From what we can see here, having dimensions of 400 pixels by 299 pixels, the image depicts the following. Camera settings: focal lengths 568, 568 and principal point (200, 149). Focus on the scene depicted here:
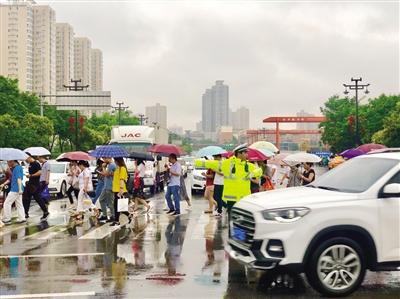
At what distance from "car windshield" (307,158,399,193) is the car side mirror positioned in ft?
0.72

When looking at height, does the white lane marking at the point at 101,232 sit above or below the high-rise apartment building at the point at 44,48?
below

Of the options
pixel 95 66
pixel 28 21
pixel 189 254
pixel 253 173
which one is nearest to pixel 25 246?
pixel 189 254

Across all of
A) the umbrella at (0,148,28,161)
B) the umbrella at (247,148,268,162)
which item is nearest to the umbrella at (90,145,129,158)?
the umbrella at (0,148,28,161)

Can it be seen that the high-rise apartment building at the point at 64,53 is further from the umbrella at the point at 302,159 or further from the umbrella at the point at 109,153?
the umbrella at the point at 302,159

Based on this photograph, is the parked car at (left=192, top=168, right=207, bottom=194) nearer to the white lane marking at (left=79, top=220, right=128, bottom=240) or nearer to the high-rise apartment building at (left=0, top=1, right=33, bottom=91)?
the white lane marking at (left=79, top=220, right=128, bottom=240)

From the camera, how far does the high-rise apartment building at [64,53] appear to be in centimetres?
11062

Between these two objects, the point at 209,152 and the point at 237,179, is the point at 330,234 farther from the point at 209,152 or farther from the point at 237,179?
the point at 209,152

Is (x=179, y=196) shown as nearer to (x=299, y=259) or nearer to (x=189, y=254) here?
(x=189, y=254)

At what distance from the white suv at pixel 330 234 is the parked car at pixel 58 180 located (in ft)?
55.4

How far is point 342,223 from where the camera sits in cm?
663

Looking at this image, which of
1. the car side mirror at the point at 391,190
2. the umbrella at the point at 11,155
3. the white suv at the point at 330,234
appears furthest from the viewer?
the umbrella at the point at 11,155

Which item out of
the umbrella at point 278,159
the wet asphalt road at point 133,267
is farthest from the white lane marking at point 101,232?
→ the umbrella at point 278,159

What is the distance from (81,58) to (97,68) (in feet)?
43.8

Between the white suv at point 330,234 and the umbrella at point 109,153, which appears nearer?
the white suv at point 330,234
